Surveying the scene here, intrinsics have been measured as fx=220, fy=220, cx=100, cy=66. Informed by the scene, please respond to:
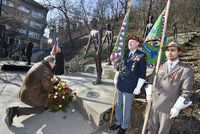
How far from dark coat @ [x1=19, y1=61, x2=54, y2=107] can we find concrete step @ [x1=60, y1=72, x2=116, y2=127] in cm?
103

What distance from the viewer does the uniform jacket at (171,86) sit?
3.43m

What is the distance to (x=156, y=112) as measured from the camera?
3.87 metres

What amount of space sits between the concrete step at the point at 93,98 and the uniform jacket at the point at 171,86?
1.65 m

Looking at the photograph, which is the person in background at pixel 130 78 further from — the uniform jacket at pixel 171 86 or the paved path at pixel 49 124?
the paved path at pixel 49 124

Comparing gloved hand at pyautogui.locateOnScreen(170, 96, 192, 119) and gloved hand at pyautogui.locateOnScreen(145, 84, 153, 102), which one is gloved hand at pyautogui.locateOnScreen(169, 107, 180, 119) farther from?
gloved hand at pyautogui.locateOnScreen(145, 84, 153, 102)

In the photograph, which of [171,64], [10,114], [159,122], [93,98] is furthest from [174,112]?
[10,114]

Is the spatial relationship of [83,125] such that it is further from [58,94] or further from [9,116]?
[9,116]

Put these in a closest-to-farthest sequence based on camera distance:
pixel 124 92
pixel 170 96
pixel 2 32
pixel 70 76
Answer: pixel 170 96 < pixel 124 92 < pixel 70 76 < pixel 2 32

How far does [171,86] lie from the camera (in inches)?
143

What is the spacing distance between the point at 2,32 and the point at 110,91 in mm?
12844

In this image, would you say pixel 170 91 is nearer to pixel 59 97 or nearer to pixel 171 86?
pixel 171 86

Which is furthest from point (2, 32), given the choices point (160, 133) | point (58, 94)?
point (160, 133)

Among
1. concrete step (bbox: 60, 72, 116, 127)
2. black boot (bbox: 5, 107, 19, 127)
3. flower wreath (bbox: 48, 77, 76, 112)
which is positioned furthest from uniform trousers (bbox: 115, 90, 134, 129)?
black boot (bbox: 5, 107, 19, 127)

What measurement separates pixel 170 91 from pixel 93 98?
8.52 feet
